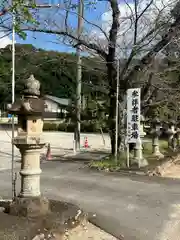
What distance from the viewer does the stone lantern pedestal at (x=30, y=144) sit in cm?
503

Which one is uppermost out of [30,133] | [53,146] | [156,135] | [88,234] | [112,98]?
[112,98]

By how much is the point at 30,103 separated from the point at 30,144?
560mm

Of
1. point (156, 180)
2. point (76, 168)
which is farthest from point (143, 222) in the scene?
point (76, 168)

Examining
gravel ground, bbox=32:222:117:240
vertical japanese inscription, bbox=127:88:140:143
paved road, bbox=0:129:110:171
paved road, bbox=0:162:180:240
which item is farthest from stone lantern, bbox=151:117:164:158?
gravel ground, bbox=32:222:117:240

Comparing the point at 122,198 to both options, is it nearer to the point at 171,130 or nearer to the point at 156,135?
the point at 156,135

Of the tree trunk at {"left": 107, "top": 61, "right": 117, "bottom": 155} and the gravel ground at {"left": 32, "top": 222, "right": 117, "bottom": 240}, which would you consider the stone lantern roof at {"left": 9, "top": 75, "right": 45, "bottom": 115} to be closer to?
the gravel ground at {"left": 32, "top": 222, "right": 117, "bottom": 240}

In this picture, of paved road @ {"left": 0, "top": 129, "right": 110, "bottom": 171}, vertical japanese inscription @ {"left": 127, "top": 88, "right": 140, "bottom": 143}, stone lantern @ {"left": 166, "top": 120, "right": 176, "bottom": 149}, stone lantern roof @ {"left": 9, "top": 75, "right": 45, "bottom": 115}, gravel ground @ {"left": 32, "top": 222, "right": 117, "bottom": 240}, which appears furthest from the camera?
stone lantern @ {"left": 166, "top": 120, "right": 176, "bottom": 149}

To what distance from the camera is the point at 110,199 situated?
24.6 feet

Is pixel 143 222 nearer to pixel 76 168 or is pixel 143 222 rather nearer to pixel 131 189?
pixel 131 189

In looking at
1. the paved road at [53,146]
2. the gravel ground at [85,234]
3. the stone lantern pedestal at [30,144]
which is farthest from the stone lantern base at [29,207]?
the paved road at [53,146]

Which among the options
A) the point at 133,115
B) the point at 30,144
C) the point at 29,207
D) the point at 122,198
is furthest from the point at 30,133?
the point at 133,115

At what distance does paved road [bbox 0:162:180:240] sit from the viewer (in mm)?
5695

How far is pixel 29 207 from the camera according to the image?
4.94m

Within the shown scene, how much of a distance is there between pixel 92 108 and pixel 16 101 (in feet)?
32.5
